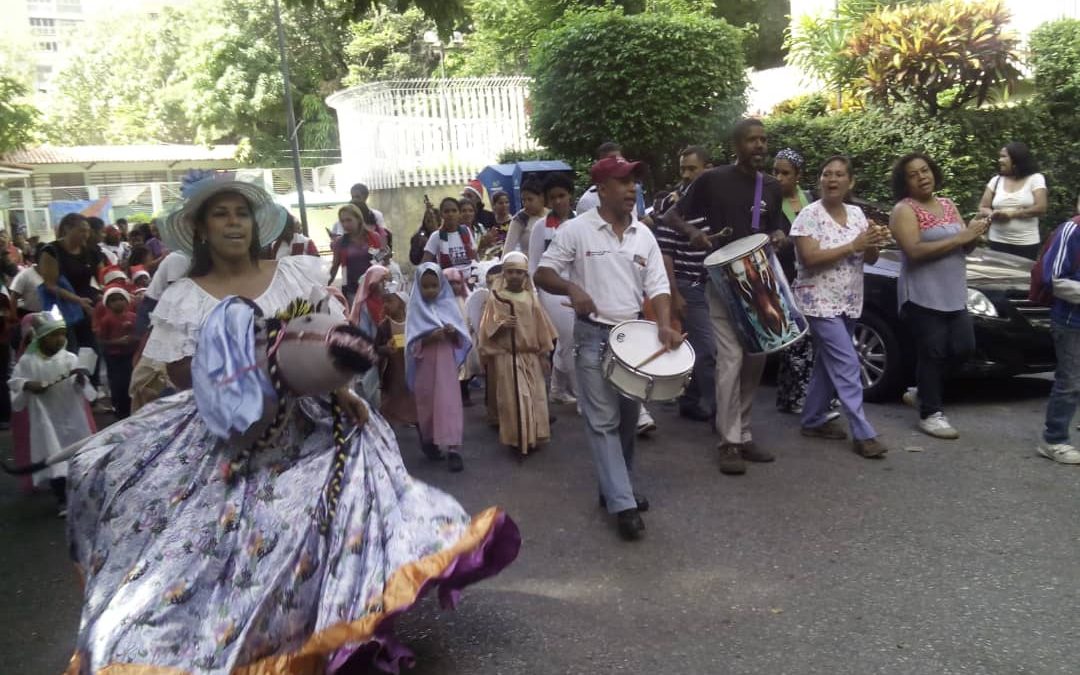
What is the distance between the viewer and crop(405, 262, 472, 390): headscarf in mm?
6684

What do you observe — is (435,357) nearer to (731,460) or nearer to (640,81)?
(731,460)

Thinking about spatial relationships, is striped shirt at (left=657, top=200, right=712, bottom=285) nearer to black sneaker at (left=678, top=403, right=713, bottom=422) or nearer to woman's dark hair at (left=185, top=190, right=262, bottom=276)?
black sneaker at (left=678, top=403, right=713, bottom=422)

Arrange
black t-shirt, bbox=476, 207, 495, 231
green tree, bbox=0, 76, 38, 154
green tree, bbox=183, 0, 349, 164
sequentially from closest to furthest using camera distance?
black t-shirt, bbox=476, 207, 495, 231 → green tree, bbox=0, 76, 38, 154 → green tree, bbox=183, 0, 349, 164

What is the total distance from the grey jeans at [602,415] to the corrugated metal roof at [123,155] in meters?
45.6

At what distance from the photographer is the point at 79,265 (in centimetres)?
914

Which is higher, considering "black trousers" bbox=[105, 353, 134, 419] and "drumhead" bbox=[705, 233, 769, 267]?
"drumhead" bbox=[705, 233, 769, 267]

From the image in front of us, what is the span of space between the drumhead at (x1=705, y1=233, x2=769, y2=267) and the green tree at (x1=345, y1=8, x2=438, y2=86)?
1388 inches

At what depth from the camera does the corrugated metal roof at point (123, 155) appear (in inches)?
1896

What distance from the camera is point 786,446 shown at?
6.43m

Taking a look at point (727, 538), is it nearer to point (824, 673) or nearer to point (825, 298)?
point (824, 673)

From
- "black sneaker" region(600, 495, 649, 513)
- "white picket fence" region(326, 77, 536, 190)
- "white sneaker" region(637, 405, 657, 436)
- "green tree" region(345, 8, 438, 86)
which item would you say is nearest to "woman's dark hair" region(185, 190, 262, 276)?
"black sneaker" region(600, 495, 649, 513)

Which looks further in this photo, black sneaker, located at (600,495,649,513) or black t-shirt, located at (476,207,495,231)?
black t-shirt, located at (476,207,495,231)

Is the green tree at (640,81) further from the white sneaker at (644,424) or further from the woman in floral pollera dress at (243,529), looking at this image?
the woman in floral pollera dress at (243,529)

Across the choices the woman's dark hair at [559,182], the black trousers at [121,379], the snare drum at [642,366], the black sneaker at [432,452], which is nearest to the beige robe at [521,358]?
the black sneaker at [432,452]
